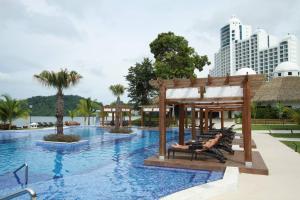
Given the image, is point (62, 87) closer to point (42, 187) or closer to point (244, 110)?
point (42, 187)

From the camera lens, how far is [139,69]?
4334 cm

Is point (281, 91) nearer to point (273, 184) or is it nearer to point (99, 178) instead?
point (273, 184)

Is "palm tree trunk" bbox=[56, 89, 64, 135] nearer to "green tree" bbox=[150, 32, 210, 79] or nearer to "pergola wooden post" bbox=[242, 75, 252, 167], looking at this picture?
"pergola wooden post" bbox=[242, 75, 252, 167]

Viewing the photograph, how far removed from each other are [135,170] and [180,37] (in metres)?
35.4

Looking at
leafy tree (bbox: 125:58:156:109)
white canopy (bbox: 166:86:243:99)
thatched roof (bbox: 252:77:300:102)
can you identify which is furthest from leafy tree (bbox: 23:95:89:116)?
white canopy (bbox: 166:86:243:99)

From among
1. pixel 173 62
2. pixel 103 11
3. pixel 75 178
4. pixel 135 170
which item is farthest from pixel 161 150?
pixel 173 62

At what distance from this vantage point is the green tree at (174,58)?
3953 centimetres

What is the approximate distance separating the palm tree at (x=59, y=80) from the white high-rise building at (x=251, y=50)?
394 ft

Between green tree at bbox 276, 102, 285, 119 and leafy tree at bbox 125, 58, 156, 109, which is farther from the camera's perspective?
leafy tree at bbox 125, 58, 156, 109

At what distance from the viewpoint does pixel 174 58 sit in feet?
133

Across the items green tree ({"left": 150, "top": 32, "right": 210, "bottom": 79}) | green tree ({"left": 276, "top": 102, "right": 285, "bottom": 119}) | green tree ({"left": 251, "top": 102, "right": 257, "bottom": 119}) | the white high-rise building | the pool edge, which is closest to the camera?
the pool edge

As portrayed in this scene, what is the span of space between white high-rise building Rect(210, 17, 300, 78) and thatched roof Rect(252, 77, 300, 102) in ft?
273

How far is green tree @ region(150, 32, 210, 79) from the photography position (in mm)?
39531

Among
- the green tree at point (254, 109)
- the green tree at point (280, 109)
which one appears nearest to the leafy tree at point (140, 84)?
the green tree at point (254, 109)
